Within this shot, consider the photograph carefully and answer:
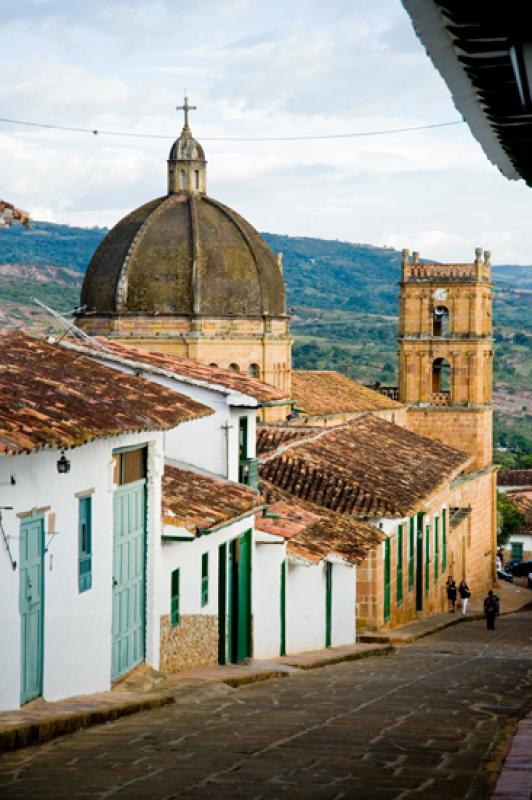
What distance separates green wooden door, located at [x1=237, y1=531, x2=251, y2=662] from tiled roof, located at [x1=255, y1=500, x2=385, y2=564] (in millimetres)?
808

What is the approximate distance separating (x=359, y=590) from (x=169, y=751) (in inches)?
691

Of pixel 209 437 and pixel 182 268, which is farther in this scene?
pixel 182 268

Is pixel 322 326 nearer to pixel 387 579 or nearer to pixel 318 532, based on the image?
pixel 387 579

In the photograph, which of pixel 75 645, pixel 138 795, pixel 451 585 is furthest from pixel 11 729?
pixel 451 585

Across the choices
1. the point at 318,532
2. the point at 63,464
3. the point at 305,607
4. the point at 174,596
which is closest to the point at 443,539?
the point at 318,532

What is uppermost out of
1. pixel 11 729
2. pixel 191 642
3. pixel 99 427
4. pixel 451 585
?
pixel 99 427

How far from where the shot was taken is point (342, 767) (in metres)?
8.51

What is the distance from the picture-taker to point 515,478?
89438 mm

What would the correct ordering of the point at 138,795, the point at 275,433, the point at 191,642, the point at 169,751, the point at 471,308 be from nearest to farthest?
1. the point at 138,795
2. the point at 169,751
3. the point at 191,642
4. the point at 275,433
5. the point at 471,308

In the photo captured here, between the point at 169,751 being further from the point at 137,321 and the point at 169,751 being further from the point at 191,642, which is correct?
the point at 137,321

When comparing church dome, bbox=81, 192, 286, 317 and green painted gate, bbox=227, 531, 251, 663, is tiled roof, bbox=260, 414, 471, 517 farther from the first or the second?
church dome, bbox=81, 192, 286, 317

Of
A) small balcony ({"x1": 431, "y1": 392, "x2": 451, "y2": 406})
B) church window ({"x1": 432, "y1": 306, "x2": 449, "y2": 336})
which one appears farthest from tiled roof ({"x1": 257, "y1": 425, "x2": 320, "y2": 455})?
small balcony ({"x1": 431, "y1": 392, "x2": 451, "y2": 406})

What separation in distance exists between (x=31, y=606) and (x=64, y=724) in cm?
130

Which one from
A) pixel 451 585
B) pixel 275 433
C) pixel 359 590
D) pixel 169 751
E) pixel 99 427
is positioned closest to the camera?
pixel 169 751
